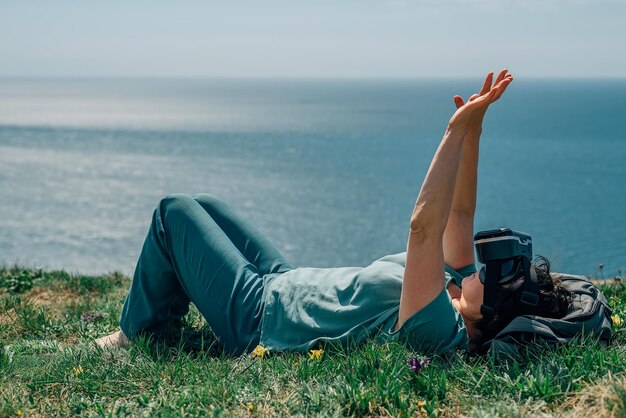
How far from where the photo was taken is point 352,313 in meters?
4.43

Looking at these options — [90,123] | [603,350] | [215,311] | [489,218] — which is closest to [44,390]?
[215,311]

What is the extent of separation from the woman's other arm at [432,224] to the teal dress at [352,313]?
11 cm

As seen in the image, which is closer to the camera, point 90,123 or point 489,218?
point 489,218

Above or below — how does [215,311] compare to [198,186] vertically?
above

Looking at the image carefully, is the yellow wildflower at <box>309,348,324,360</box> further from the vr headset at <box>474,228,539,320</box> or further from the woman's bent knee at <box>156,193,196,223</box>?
the woman's bent knee at <box>156,193,196,223</box>

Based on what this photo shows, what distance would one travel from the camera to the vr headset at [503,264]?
4141mm

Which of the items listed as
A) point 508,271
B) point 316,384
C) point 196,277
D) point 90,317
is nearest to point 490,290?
point 508,271

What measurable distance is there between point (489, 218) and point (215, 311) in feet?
142

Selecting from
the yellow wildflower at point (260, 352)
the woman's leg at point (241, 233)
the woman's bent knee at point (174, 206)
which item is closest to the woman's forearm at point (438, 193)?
the yellow wildflower at point (260, 352)

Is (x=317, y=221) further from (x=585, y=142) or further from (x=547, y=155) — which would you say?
(x=585, y=142)

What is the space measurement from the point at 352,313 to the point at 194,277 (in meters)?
1.20

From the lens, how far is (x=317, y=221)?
4891 centimetres

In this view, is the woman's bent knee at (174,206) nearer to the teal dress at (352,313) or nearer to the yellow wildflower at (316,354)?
the teal dress at (352,313)

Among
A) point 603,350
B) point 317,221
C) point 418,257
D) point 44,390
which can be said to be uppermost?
point 418,257
